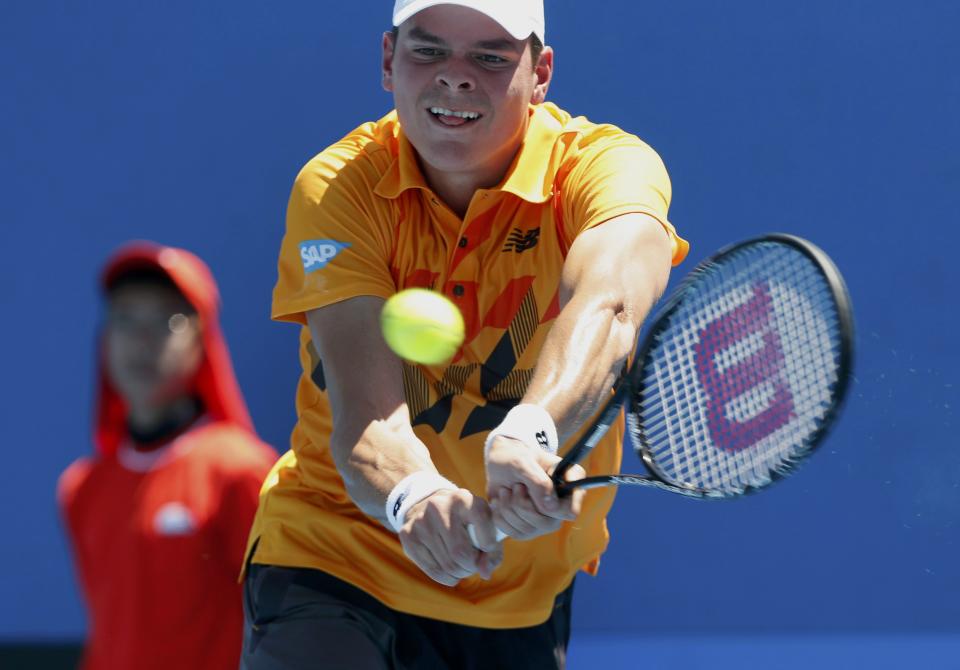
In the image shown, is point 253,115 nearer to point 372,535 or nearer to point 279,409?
point 279,409

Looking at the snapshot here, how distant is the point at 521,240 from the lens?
2.50 meters

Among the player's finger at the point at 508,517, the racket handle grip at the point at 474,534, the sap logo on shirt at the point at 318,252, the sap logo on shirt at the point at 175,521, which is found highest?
the sap logo on shirt at the point at 318,252

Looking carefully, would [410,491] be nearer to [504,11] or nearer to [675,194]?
[504,11]

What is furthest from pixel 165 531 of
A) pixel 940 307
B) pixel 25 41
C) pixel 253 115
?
pixel 940 307

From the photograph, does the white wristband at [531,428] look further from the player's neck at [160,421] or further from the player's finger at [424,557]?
the player's neck at [160,421]

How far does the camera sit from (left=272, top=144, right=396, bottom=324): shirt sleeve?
94.6 inches

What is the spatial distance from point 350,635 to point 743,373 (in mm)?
845

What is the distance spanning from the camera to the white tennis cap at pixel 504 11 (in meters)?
2.38

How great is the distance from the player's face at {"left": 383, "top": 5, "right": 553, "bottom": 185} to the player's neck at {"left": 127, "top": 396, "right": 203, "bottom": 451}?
0.88 m

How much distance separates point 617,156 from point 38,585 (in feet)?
7.15

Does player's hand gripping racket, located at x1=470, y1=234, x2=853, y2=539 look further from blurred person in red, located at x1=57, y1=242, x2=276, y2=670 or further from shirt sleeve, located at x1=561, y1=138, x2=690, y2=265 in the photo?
blurred person in red, located at x1=57, y1=242, x2=276, y2=670

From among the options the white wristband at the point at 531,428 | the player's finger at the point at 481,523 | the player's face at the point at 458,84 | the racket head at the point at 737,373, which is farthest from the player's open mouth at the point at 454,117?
the player's finger at the point at 481,523

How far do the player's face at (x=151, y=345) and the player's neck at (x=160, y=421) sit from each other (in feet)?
0.04

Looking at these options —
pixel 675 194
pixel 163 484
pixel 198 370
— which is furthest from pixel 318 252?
pixel 675 194
